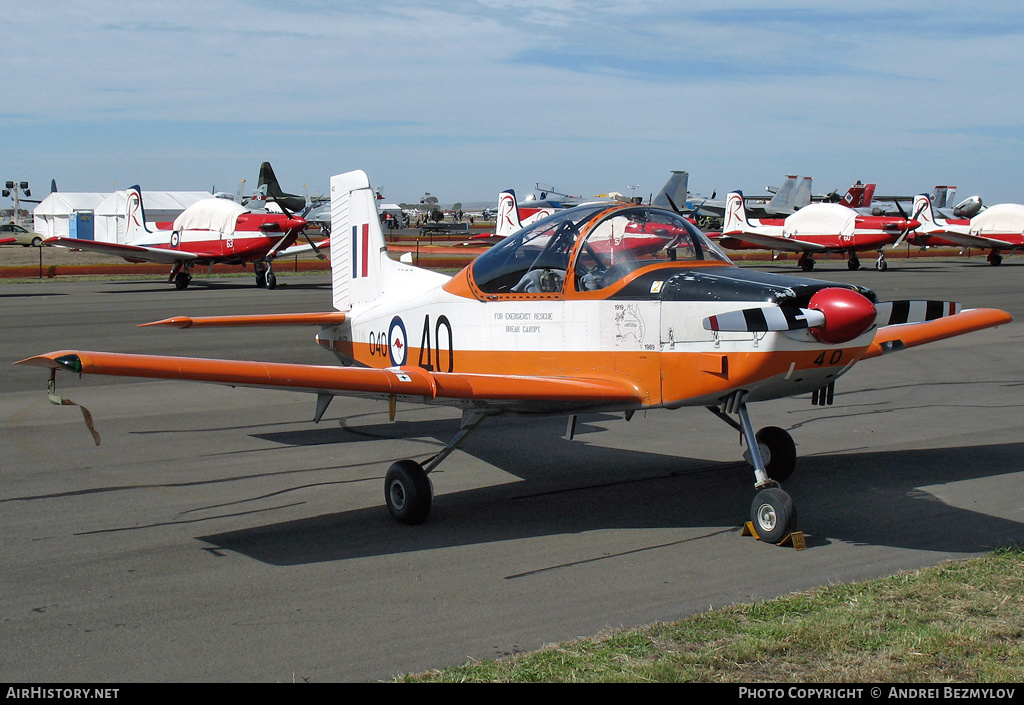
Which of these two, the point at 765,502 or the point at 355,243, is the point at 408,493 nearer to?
the point at 765,502

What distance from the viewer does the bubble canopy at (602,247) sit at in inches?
251

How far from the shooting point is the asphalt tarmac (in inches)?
177

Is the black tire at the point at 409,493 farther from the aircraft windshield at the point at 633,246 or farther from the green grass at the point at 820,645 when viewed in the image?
the green grass at the point at 820,645

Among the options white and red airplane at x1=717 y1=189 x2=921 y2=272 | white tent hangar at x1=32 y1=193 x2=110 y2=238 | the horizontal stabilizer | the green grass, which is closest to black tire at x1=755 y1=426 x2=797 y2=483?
the green grass

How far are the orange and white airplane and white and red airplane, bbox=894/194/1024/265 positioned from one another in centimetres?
4165

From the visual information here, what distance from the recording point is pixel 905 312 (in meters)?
5.90

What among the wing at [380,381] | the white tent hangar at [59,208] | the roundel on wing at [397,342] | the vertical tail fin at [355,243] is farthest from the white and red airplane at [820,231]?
the white tent hangar at [59,208]

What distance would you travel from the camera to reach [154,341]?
1683 centimetres

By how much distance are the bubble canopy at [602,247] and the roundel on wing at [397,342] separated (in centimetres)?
148

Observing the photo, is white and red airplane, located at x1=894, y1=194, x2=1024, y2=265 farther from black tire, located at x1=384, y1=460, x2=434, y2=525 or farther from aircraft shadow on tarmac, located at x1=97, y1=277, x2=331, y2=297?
black tire, located at x1=384, y1=460, x2=434, y2=525

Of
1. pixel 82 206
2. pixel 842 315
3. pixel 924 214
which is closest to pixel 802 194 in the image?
pixel 924 214
